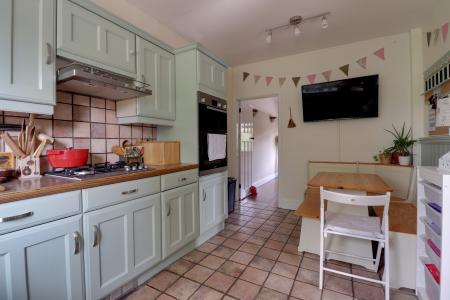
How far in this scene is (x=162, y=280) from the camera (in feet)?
5.54

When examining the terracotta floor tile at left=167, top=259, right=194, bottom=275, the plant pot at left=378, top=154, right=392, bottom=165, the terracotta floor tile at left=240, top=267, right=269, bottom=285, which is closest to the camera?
the terracotta floor tile at left=240, top=267, right=269, bottom=285

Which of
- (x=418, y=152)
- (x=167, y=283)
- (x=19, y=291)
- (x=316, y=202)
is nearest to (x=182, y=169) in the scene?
(x=167, y=283)

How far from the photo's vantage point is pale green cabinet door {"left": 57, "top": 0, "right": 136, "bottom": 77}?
54.3 inches

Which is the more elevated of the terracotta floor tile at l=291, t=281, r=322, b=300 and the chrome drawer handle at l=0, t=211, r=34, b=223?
the chrome drawer handle at l=0, t=211, r=34, b=223

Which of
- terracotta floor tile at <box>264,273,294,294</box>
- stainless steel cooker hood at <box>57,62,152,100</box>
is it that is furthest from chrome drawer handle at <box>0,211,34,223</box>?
terracotta floor tile at <box>264,273,294,294</box>

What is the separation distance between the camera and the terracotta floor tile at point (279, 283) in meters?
1.58

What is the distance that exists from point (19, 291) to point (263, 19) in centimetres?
294

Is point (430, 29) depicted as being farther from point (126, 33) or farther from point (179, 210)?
point (179, 210)

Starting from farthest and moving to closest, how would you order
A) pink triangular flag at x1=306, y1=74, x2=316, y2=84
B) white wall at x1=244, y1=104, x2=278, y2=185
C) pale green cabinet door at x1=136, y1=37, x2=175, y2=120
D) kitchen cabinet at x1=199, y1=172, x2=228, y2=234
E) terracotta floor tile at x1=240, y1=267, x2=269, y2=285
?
white wall at x1=244, y1=104, x2=278, y2=185 → pink triangular flag at x1=306, y1=74, x2=316, y2=84 → kitchen cabinet at x1=199, y1=172, x2=228, y2=234 → pale green cabinet door at x1=136, y1=37, x2=175, y2=120 → terracotta floor tile at x1=240, y1=267, x2=269, y2=285

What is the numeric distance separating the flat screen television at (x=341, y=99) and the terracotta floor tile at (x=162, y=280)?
2.73 meters

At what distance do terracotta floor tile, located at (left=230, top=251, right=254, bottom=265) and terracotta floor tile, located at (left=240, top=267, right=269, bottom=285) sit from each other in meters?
0.11

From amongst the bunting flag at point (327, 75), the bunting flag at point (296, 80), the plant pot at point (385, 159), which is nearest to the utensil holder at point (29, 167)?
the bunting flag at point (296, 80)

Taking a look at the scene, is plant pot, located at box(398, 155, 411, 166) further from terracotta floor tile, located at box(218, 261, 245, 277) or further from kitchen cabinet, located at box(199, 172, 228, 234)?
terracotta floor tile, located at box(218, 261, 245, 277)

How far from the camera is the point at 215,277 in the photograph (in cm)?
172
